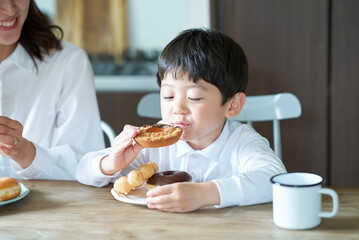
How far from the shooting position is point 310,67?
281cm

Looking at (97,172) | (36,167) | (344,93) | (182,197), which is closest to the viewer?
(182,197)

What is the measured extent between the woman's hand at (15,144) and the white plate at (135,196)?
0.34 metres

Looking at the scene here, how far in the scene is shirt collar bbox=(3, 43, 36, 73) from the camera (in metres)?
1.76

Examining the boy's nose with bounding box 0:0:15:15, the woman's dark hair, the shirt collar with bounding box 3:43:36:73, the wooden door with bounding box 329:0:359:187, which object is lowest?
the wooden door with bounding box 329:0:359:187

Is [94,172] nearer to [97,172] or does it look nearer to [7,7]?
[97,172]

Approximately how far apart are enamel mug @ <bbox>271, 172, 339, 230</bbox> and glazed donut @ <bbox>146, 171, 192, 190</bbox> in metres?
0.29

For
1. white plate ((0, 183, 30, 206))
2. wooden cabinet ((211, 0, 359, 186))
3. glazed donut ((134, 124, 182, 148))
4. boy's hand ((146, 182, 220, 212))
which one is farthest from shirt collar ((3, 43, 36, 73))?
wooden cabinet ((211, 0, 359, 186))

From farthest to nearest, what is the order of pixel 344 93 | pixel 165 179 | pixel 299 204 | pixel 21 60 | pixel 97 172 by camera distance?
pixel 344 93, pixel 21 60, pixel 97 172, pixel 165 179, pixel 299 204

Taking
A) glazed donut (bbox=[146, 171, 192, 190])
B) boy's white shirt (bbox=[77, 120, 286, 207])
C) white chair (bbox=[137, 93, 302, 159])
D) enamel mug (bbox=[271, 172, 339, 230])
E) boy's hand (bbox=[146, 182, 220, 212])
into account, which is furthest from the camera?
white chair (bbox=[137, 93, 302, 159])

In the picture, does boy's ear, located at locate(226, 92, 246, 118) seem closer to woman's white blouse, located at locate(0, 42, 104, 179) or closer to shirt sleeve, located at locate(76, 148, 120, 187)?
shirt sleeve, located at locate(76, 148, 120, 187)

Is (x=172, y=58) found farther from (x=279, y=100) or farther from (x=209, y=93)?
(x=279, y=100)

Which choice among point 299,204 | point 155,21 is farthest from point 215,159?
point 155,21

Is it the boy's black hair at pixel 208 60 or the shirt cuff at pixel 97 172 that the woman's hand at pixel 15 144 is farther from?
the boy's black hair at pixel 208 60

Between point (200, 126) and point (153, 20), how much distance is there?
83.2 inches
